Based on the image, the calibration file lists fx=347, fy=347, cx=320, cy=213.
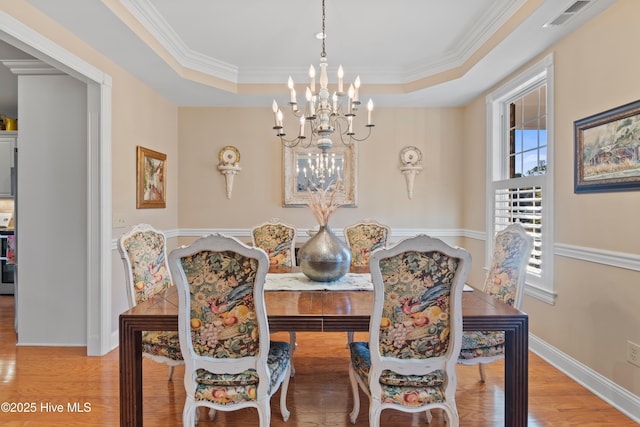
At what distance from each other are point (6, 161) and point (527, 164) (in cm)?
632

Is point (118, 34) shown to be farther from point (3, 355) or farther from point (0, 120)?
point (0, 120)

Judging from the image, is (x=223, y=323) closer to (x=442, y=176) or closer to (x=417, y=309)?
(x=417, y=309)

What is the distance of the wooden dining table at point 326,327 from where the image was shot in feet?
5.25

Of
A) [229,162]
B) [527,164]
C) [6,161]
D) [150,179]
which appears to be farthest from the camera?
[6,161]

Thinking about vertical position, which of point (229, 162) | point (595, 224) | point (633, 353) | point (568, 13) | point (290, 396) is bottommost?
point (290, 396)

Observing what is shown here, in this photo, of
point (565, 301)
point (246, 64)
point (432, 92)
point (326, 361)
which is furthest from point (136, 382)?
point (432, 92)

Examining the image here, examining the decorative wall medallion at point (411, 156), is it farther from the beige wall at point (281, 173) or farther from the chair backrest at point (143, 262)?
the chair backrest at point (143, 262)

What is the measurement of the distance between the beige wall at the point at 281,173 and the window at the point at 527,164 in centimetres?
72

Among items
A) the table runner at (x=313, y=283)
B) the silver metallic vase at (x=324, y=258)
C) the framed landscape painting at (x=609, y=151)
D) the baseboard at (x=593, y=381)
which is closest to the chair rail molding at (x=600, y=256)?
the framed landscape painting at (x=609, y=151)

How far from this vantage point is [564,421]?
78.0 inches

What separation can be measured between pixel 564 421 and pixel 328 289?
1538 mm

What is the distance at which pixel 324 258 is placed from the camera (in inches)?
84.5

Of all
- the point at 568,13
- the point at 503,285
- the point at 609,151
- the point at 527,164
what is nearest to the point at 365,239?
the point at 503,285

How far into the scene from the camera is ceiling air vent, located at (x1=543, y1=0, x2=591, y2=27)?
2148mm
